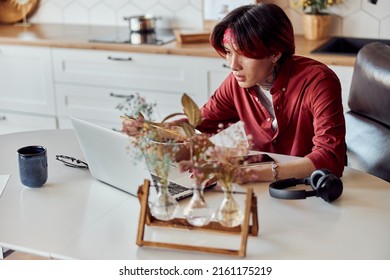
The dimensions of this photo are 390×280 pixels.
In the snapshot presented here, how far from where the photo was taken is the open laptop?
1.83 meters

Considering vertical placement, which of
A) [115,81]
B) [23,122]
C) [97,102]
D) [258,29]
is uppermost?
[258,29]

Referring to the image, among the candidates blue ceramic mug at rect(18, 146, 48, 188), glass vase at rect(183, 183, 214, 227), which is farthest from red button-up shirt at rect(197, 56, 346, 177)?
blue ceramic mug at rect(18, 146, 48, 188)

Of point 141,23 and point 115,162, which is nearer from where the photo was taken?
point 115,162

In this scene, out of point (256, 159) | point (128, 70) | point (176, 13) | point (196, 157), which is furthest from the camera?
point (176, 13)

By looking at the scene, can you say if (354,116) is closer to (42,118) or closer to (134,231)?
(134,231)

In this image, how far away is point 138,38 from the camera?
3963 mm

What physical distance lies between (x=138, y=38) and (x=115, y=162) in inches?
84.8

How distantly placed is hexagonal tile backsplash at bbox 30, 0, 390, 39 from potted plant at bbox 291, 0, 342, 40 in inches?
3.5

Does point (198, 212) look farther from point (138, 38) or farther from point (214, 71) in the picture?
point (138, 38)

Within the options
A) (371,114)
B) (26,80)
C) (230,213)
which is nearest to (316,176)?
(230,213)

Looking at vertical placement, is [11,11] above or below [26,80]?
above

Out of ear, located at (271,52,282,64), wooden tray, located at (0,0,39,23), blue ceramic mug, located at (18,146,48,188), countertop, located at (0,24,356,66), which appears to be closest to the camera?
blue ceramic mug, located at (18,146,48,188)

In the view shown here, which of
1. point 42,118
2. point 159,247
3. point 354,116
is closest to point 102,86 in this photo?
point 42,118

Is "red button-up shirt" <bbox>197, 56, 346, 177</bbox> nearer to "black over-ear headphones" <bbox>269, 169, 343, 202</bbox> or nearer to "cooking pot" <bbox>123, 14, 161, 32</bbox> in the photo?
"black over-ear headphones" <bbox>269, 169, 343, 202</bbox>
